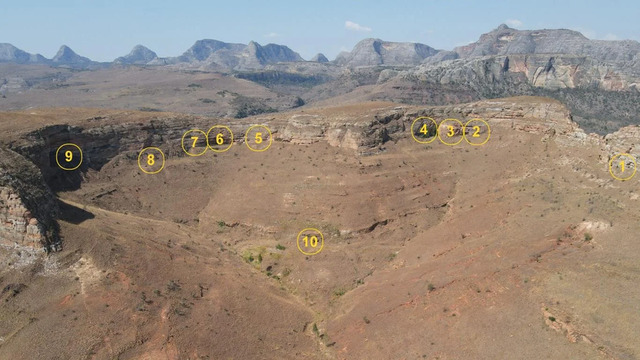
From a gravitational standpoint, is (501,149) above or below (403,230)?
above

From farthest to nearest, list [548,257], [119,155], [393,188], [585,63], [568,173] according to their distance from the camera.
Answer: [585,63] < [119,155] < [393,188] < [568,173] < [548,257]

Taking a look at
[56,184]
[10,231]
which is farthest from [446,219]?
[56,184]

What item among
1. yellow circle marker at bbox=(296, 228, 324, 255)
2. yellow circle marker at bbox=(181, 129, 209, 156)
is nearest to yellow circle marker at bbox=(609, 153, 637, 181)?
yellow circle marker at bbox=(296, 228, 324, 255)

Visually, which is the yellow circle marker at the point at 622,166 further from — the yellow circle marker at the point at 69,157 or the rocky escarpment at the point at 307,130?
the yellow circle marker at the point at 69,157

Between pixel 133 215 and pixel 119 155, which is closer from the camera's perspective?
pixel 133 215

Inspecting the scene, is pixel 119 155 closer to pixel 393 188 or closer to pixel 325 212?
pixel 325 212

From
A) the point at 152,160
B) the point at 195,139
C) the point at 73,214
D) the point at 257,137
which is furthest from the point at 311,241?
the point at 195,139
